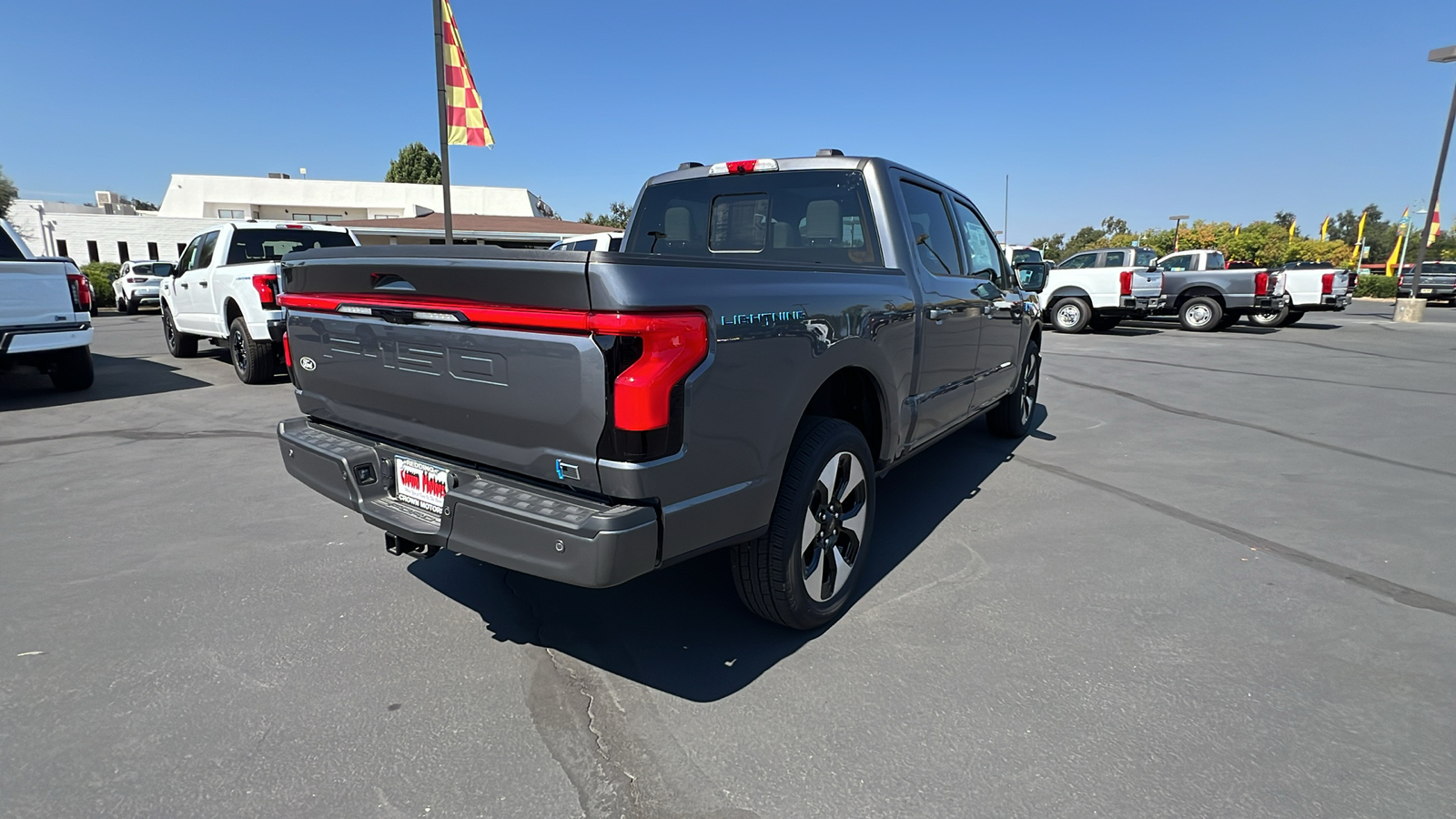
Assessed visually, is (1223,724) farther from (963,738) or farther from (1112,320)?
(1112,320)

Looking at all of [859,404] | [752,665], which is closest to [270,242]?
[859,404]

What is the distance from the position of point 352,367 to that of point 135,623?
1433 millimetres

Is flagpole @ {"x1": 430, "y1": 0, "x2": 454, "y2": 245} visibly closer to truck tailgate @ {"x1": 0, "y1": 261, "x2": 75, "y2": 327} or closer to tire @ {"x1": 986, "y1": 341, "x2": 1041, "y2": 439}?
truck tailgate @ {"x1": 0, "y1": 261, "x2": 75, "y2": 327}

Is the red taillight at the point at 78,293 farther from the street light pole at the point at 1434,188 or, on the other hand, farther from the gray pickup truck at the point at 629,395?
the street light pole at the point at 1434,188

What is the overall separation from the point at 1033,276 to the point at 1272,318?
18.7m

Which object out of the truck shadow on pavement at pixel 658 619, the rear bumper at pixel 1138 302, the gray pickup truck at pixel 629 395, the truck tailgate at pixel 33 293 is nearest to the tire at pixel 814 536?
the gray pickup truck at pixel 629 395

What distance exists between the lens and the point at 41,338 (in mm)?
7480

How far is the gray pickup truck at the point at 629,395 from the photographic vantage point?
217 cm

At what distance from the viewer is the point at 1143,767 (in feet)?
7.54

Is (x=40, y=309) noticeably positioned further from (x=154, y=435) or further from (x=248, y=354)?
(x=154, y=435)

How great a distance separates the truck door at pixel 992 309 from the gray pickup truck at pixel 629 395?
1065 millimetres

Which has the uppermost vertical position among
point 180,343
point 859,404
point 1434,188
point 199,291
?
point 1434,188

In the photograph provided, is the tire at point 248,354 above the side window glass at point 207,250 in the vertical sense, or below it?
below

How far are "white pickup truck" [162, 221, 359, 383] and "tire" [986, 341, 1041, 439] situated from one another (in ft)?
22.5
